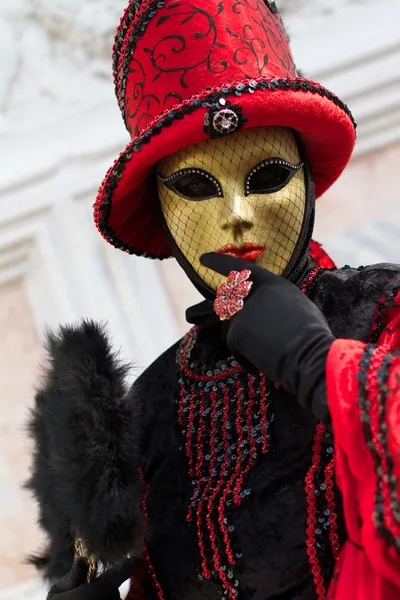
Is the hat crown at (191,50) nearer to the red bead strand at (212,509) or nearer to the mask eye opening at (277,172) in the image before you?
the mask eye opening at (277,172)

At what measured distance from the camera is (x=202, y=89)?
843mm

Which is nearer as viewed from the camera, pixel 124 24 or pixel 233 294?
pixel 233 294

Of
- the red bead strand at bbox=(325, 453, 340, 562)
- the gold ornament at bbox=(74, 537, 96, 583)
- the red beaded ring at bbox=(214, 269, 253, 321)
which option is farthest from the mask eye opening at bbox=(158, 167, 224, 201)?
the gold ornament at bbox=(74, 537, 96, 583)

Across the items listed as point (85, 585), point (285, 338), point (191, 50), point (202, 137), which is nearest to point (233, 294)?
point (285, 338)

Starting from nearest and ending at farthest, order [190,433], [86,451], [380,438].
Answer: [380,438]
[86,451]
[190,433]

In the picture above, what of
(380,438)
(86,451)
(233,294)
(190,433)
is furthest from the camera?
Result: (190,433)

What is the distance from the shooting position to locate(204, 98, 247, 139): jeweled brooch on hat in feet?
2.57

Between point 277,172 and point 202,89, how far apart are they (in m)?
0.14

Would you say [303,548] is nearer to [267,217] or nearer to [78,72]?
[267,217]

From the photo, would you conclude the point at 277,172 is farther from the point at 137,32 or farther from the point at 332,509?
the point at 332,509

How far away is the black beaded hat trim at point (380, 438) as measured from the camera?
1.80ft

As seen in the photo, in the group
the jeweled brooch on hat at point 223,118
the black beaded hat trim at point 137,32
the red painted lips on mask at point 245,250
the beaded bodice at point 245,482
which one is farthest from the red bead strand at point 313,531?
the black beaded hat trim at point 137,32

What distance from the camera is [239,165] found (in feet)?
2.74

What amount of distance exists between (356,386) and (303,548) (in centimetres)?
29
